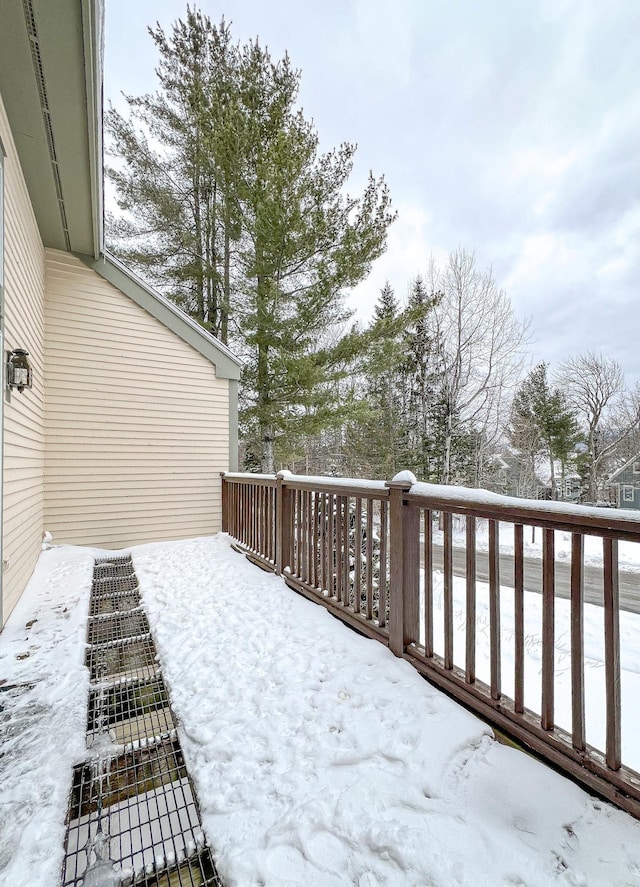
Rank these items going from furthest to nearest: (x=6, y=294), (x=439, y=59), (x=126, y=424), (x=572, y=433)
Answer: (x=572, y=433)
(x=439, y=59)
(x=126, y=424)
(x=6, y=294)

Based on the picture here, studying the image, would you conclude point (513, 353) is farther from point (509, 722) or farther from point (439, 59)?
point (509, 722)

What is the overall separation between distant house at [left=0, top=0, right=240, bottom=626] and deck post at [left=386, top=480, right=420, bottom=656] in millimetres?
2552

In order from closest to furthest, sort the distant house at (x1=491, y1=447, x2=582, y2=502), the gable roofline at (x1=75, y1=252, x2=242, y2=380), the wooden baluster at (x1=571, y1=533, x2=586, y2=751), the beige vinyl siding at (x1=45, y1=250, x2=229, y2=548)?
the wooden baluster at (x1=571, y1=533, x2=586, y2=751), the beige vinyl siding at (x1=45, y1=250, x2=229, y2=548), the gable roofline at (x1=75, y1=252, x2=242, y2=380), the distant house at (x1=491, y1=447, x2=582, y2=502)

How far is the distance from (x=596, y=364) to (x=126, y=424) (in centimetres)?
1957

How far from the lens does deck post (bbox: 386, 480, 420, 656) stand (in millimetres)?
2227

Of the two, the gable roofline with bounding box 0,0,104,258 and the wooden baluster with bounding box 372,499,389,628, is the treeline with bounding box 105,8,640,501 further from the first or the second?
the wooden baluster with bounding box 372,499,389,628

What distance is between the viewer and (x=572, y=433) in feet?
63.6

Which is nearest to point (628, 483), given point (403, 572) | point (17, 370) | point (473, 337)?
point (473, 337)

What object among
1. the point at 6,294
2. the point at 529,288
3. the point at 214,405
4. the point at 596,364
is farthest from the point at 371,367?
the point at 596,364

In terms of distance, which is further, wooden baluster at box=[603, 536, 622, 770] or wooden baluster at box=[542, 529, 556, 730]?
wooden baluster at box=[542, 529, 556, 730]

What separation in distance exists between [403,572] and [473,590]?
432mm

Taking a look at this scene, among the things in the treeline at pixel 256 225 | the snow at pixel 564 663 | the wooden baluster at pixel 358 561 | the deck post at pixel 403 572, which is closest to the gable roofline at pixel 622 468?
the treeline at pixel 256 225

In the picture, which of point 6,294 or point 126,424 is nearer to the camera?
point 6,294

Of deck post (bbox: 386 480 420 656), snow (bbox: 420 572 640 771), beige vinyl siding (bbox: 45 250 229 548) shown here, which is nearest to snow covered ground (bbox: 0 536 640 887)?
deck post (bbox: 386 480 420 656)
